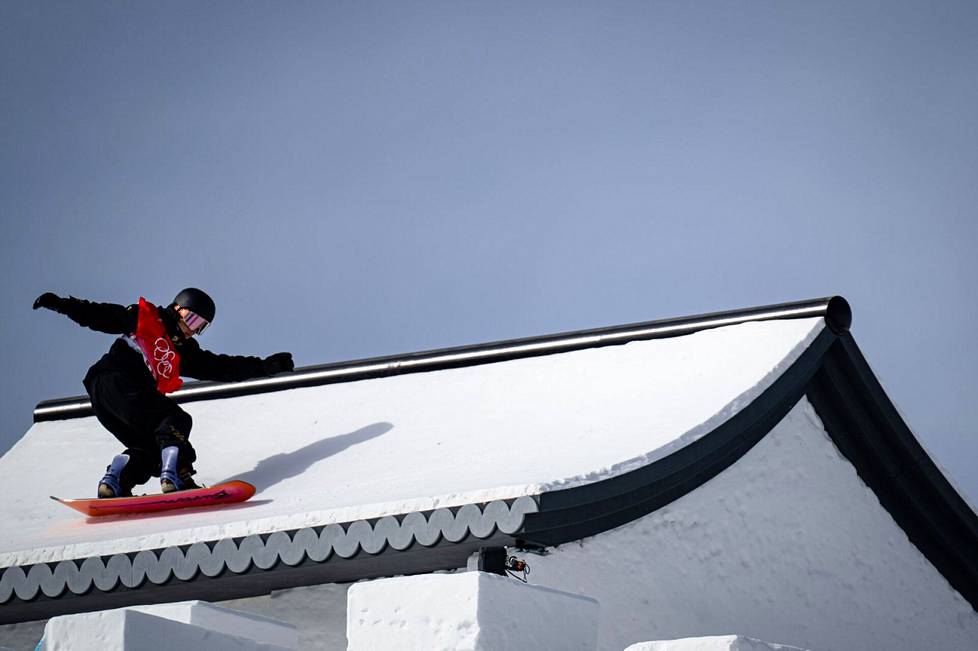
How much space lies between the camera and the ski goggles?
7.70 m

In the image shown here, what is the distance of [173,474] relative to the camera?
7148 mm

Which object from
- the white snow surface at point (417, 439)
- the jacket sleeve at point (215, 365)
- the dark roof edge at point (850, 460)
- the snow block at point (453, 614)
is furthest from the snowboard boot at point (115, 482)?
the snow block at point (453, 614)

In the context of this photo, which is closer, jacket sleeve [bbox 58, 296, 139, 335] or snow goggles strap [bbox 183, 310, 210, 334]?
jacket sleeve [bbox 58, 296, 139, 335]

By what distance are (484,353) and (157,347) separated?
2.07m

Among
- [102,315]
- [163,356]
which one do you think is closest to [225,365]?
[163,356]

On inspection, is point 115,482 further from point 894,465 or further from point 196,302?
point 894,465

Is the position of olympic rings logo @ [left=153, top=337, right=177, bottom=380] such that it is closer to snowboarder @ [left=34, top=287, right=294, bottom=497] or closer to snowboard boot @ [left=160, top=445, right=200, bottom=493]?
snowboarder @ [left=34, top=287, right=294, bottom=497]

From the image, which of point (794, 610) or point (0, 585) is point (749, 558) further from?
point (0, 585)

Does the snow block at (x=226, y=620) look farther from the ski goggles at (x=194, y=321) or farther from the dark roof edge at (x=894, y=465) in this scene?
the dark roof edge at (x=894, y=465)

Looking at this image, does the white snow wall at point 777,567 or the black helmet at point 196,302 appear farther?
the black helmet at point 196,302

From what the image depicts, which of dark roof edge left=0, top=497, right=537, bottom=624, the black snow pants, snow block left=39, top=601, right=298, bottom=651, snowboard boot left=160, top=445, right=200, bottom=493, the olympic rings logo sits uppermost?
the olympic rings logo

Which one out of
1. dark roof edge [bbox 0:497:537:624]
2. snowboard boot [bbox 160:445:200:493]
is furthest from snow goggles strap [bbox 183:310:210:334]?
Result: dark roof edge [bbox 0:497:537:624]

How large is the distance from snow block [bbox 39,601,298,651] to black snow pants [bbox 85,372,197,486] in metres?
2.81

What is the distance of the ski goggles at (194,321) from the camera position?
770 centimetres
